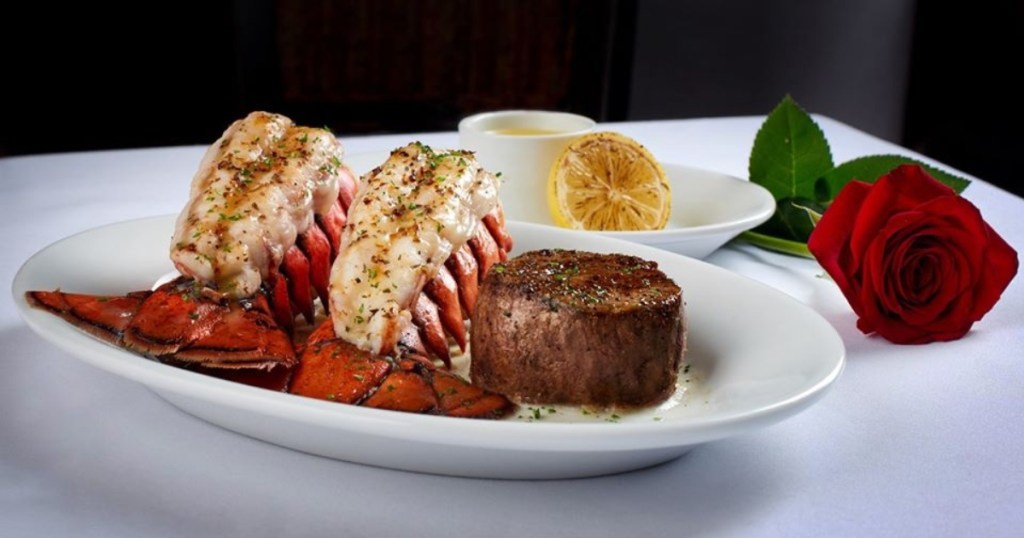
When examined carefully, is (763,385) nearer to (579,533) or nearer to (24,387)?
(579,533)

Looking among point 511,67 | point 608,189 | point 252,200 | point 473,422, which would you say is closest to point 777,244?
point 608,189

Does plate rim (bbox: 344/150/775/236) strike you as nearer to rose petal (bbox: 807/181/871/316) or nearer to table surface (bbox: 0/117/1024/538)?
rose petal (bbox: 807/181/871/316)

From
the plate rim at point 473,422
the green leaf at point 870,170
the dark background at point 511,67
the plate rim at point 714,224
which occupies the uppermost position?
the green leaf at point 870,170

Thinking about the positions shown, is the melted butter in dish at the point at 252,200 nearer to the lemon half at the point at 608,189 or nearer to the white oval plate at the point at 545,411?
the white oval plate at the point at 545,411

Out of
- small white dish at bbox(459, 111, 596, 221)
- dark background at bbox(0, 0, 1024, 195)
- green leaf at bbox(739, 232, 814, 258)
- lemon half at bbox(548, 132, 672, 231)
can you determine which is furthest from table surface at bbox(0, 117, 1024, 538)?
dark background at bbox(0, 0, 1024, 195)

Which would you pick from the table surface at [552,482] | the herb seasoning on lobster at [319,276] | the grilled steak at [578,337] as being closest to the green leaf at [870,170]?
the table surface at [552,482]

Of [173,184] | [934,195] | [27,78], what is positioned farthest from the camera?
[27,78]

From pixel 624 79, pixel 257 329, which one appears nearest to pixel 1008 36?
pixel 624 79
